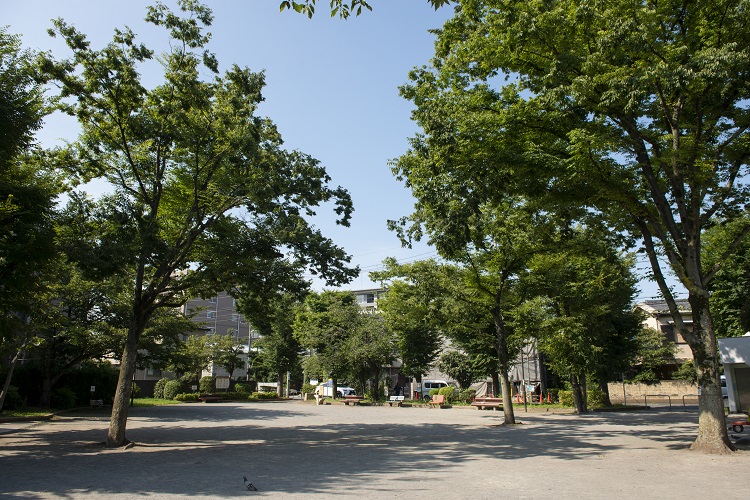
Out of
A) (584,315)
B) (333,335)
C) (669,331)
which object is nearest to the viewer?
(584,315)

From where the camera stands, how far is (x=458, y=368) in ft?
134

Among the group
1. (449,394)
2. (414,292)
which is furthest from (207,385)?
(414,292)

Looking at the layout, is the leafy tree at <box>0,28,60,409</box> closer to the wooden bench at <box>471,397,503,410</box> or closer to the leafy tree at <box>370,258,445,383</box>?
the leafy tree at <box>370,258,445,383</box>

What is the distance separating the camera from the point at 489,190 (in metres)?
11.8

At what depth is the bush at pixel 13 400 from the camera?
83.5 ft

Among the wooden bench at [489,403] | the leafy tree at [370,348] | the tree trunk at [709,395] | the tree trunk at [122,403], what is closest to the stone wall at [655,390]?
the wooden bench at [489,403]

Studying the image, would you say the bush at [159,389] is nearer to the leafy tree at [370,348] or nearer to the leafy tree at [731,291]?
the leafy tree at [370,348]

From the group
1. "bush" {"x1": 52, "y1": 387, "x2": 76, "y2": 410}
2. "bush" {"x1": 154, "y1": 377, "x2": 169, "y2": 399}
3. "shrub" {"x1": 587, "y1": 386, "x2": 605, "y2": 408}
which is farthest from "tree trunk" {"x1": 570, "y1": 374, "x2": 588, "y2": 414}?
"bush" {"x1": 154, "y1": 377, "x2": 169, "y2": 399}

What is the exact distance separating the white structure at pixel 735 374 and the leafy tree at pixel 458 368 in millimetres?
18812

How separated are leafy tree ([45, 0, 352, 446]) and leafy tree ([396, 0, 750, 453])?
3963 mm

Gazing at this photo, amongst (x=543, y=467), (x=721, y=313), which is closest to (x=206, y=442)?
(x=543, y=467)

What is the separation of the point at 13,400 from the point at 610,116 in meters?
29.7

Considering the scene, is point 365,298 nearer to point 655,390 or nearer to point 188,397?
point 188,397

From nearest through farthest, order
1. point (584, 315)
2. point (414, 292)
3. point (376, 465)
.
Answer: point (376, 465) < point (414, 292) < point (584, 315)
